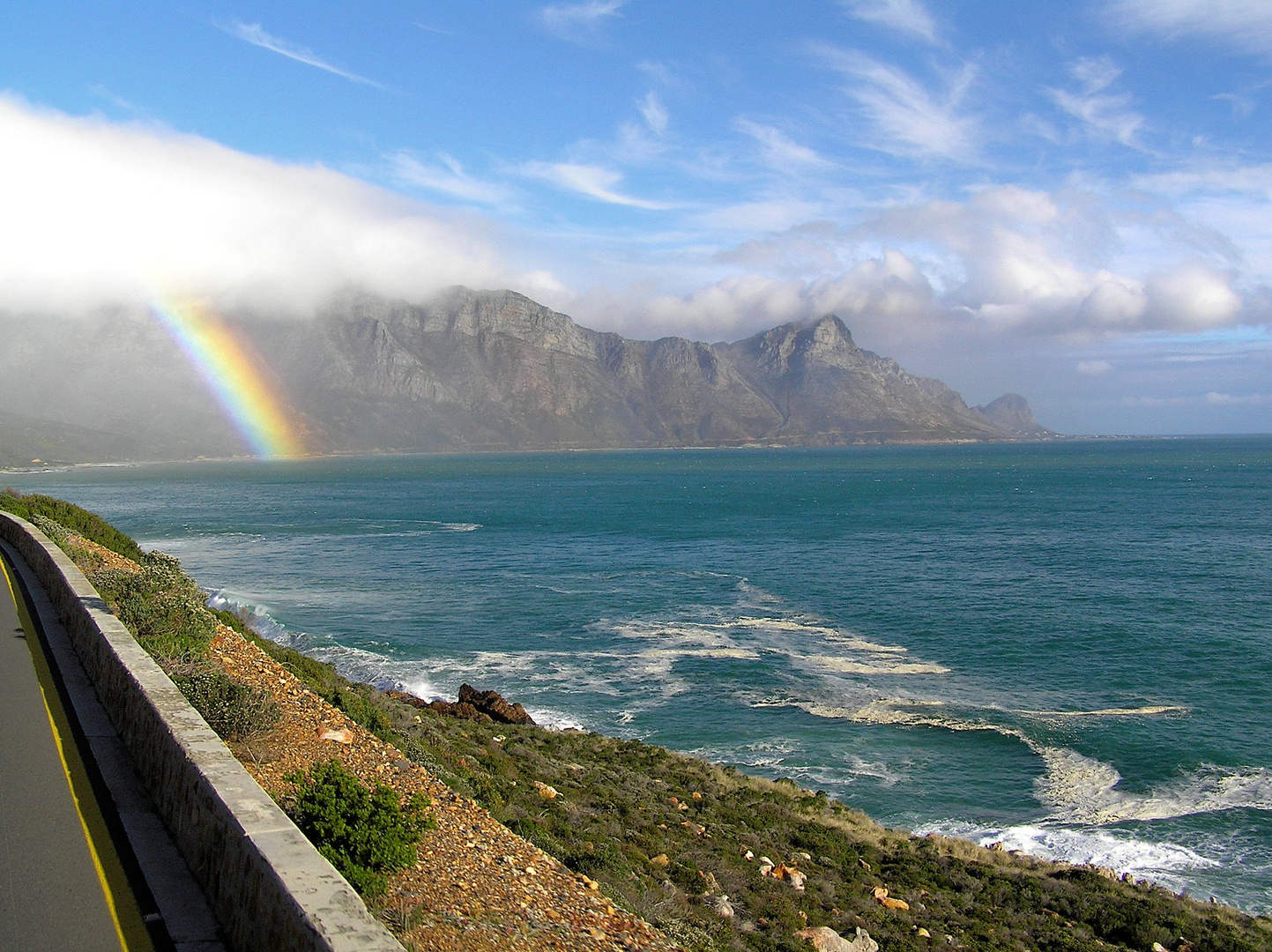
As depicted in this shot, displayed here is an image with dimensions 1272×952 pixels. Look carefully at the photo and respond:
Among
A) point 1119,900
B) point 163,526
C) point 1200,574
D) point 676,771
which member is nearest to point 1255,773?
point 1119,900

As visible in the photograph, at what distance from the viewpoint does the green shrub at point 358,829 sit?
752 centimetres

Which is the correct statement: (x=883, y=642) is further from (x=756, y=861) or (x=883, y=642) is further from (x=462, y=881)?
(x=462, y=881)

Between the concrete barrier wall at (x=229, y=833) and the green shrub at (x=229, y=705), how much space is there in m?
0.53

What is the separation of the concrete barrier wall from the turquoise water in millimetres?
16856

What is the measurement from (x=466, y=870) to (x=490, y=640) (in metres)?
30.0

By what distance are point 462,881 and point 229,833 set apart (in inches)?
88.6

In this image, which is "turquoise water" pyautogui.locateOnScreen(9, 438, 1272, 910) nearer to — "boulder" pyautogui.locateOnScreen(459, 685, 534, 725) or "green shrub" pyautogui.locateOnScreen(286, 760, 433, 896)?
"boulder" pyautogui.locateOnScreen(459, 685, 534, 725)

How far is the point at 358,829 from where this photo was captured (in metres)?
7.83

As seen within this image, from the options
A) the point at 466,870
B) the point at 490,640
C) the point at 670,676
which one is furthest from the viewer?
the point at 490,640

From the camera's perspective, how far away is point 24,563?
24.0 metres

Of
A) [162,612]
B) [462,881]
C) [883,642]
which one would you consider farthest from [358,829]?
[883,642]

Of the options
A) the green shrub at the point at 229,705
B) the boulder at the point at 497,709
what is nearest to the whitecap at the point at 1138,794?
the boulder at the point at 497,709

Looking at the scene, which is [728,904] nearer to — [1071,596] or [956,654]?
[956,654]

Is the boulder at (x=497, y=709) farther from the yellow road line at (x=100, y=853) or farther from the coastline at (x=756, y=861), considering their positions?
the yellow road line at (x=100, y=853)
